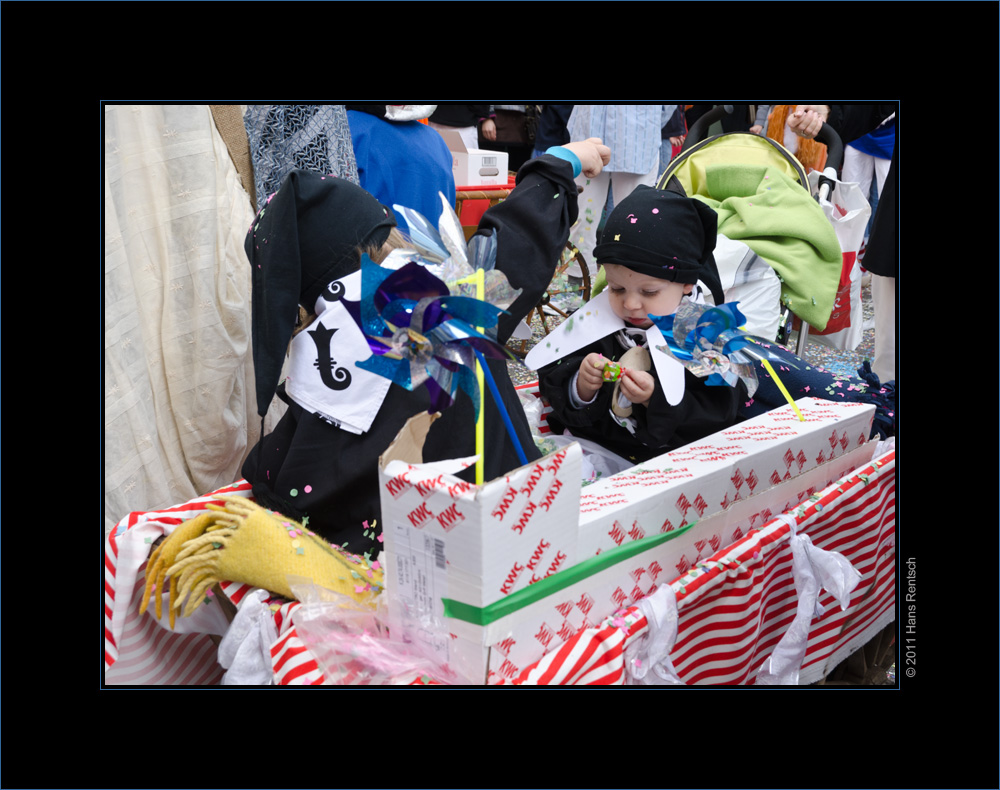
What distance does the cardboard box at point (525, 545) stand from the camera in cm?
120

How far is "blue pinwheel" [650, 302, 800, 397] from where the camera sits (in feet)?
5.66

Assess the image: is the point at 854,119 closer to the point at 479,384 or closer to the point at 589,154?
the point at 589,154

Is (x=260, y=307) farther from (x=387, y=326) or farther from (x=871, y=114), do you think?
(x=871, y=114)

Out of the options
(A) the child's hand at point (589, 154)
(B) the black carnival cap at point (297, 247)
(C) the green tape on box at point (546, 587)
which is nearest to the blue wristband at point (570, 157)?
(A) the child's hand at point (589, 154)

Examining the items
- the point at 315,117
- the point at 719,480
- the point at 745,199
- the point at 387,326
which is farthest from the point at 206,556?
the point at 745,199

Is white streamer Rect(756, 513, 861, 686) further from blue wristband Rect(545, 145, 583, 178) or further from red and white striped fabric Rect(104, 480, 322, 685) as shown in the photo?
red and white striped fabric Rect(104, 480, 322, 685)

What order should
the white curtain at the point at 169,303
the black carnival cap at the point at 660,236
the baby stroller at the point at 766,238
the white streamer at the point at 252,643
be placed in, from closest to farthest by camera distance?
1. the white streamer at the point at 252,643
2. the black carnival cap at the point at 660,236
3. the white curtain at the point at 169,303
4. the baby stroller at the point at 766,238

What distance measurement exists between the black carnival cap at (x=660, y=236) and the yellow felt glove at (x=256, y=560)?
1.08m

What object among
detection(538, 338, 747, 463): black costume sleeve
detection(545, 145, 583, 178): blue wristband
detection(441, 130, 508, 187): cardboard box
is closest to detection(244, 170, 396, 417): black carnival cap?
detection(545, 145, 583, 178): blue wristband

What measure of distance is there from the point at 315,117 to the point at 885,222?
2.67 meters

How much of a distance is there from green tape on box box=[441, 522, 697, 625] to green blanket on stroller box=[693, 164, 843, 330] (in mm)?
1516

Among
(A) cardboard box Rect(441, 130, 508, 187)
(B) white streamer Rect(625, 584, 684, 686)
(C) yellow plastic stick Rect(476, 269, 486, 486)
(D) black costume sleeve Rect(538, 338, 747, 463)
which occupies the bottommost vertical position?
(B) white streamer Rect(625, 584, 684, 686)

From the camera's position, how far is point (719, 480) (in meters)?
1.74

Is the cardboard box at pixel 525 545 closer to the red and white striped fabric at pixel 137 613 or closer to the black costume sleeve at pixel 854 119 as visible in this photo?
the red and white striped fabric at pixel 137 613
